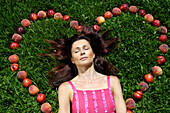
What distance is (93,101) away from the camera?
3.57 m

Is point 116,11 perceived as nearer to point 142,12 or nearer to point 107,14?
point 107,14

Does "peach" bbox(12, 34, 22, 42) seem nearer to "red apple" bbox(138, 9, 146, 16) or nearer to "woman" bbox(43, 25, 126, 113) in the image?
"woman" bbox(43, 25, 126, 113)

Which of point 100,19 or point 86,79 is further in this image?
point 100,19

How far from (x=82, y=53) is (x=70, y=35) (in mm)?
1010

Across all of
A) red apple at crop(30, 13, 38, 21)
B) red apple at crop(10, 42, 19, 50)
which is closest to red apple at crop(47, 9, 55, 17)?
red apple at crop(30, 13, 38, 21)

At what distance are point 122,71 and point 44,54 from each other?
1500 mm

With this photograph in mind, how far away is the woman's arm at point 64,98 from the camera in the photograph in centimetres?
359

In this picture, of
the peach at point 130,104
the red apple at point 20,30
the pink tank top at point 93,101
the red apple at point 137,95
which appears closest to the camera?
the pink tank top at point 93,101

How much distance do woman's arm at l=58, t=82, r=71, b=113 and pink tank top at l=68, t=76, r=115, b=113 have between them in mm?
94

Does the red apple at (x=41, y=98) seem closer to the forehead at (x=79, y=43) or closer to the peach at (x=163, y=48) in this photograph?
the forehead at (x=79, y=43)

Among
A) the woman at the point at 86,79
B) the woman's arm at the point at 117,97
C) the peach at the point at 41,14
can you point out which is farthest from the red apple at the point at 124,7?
the woman's arm at the point at 117,97

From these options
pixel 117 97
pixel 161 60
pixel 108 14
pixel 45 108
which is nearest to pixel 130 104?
pixel 117 97

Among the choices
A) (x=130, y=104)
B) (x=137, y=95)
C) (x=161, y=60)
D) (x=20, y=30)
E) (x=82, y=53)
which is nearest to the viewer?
(x=82, y=53)

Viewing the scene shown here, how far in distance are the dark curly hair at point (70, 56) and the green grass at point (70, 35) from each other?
154mm
